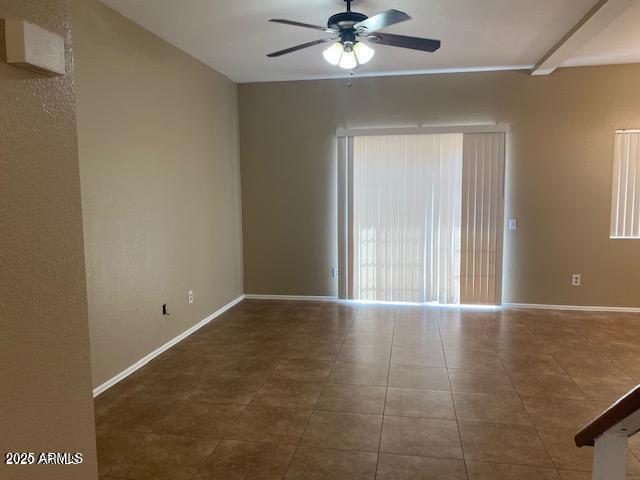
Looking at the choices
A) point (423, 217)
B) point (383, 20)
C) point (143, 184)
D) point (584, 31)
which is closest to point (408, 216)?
point (423, 217)

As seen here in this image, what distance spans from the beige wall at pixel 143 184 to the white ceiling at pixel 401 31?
29 cm

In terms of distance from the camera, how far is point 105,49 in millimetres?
3182

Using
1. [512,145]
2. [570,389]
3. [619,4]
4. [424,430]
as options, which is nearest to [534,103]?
[512,145]

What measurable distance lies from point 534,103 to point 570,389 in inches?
129

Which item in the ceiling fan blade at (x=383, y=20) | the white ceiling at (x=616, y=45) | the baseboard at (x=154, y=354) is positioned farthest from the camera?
the white ceiling at (x=616, y=45)

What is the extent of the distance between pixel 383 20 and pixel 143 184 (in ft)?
7.18

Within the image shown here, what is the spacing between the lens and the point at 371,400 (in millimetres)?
2992

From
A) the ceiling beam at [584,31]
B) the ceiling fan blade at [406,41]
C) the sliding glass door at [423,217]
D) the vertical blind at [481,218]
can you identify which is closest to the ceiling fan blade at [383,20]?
the ceiling fan blade at [406,41]

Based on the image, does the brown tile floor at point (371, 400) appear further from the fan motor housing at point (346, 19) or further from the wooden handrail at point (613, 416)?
the fan motor housing at point (346, 19)

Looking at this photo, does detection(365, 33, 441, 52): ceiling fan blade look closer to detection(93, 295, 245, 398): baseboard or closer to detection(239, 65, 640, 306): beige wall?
detection(239, 65, 640, 306): beige wall

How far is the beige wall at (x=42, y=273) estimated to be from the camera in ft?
3.51

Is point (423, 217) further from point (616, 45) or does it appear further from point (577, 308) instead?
point (616, 45)

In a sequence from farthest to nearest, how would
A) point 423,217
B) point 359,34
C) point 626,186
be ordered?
point 423,217
point 626,186
point 359,34

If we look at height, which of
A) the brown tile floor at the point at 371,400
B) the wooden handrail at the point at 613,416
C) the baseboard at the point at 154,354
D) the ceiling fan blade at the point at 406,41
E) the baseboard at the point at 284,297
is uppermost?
the ceiling fan blade at the point at 406,41
